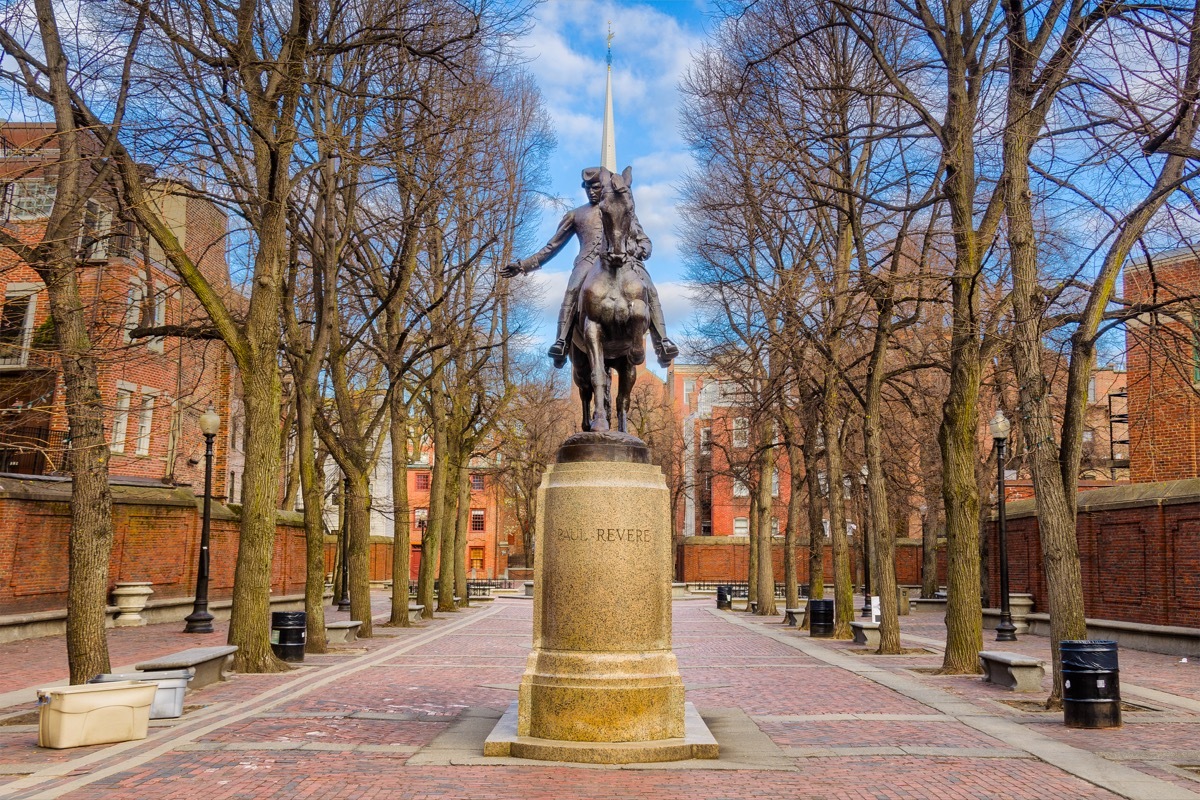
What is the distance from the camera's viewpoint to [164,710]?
1059 cm

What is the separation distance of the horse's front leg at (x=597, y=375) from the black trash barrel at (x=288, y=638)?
8.71 m

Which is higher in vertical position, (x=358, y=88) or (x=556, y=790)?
(x=358, y=88)

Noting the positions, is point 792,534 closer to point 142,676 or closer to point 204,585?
point 204,585

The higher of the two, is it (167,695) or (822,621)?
(167,695)

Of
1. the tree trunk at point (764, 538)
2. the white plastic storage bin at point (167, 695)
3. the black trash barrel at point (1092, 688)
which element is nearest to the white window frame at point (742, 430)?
the tree trunk at point (764, 538)

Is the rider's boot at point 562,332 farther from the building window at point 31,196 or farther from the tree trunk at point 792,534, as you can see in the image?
the tree trunk at point 792,534

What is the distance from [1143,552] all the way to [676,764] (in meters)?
17.7

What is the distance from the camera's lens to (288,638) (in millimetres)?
16750

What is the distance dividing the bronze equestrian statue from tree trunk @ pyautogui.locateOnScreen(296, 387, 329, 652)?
8456mm

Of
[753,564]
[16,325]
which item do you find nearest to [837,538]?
Result: [753,564]

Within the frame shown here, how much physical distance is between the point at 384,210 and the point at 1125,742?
2107cm

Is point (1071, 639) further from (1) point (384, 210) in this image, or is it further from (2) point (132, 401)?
(2) point (132, 401)

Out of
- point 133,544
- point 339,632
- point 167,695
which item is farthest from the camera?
point 133,544

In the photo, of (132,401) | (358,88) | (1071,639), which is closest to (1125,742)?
(1071,639)
